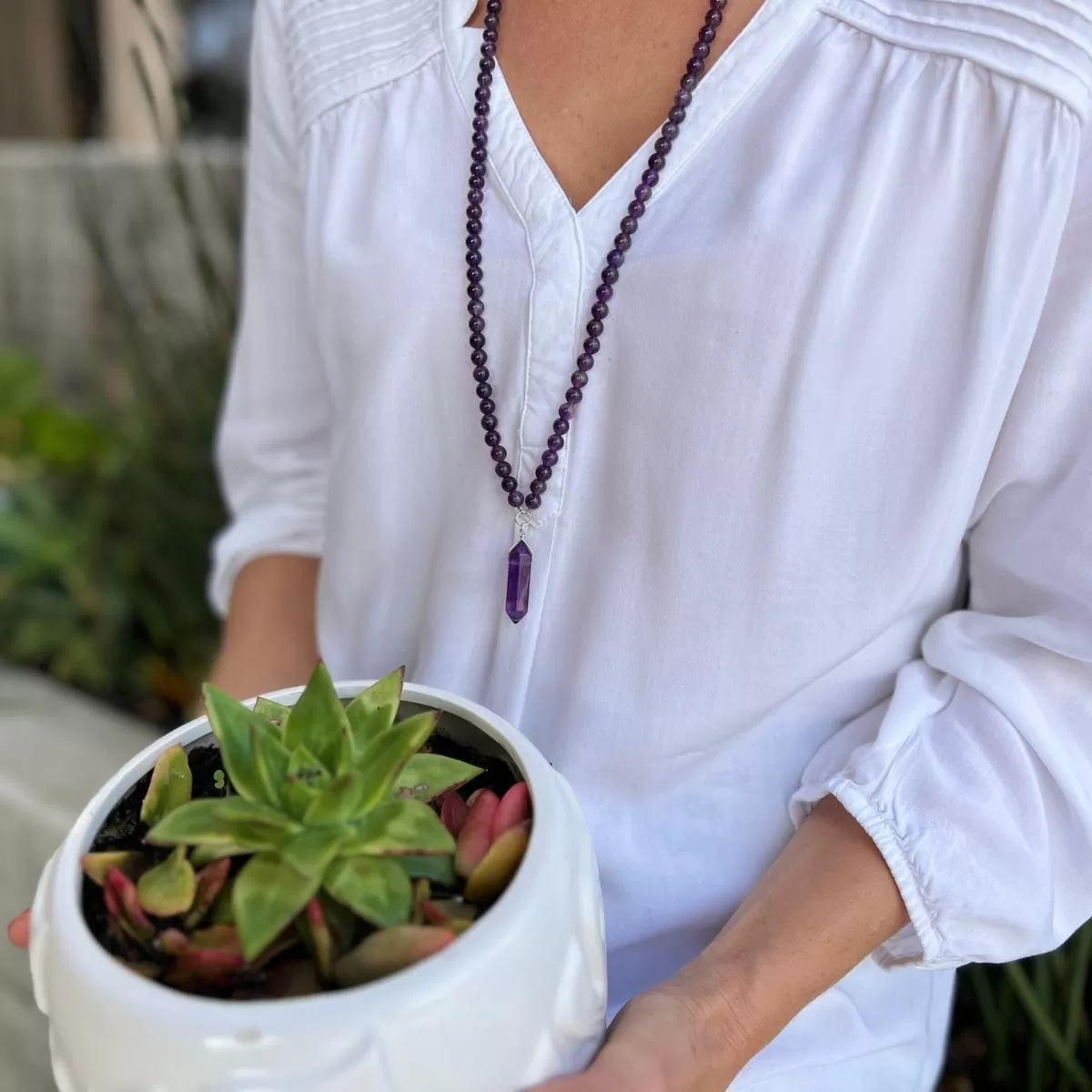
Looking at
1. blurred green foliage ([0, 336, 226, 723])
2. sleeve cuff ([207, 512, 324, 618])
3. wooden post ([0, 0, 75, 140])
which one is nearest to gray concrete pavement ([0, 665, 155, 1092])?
blurred green foliage ([0, 336, 226, 723])

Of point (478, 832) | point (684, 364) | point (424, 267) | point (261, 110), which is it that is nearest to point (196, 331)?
point (261, 110)

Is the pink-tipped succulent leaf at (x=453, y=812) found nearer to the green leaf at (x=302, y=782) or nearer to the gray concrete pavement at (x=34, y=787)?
the green leaf at (x=302, y=782)

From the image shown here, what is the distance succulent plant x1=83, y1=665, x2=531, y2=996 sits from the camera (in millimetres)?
319

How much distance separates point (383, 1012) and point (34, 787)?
94cm

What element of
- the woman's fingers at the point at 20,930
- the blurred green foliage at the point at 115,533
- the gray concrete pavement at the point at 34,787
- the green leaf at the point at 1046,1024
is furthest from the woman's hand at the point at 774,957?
the blurred green foliage at the point at 115,533

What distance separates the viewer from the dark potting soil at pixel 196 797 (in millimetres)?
332

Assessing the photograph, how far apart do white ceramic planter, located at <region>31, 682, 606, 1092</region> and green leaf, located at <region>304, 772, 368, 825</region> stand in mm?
50

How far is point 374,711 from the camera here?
0.37m

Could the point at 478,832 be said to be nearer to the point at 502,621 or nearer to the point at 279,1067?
the point at 279,1067

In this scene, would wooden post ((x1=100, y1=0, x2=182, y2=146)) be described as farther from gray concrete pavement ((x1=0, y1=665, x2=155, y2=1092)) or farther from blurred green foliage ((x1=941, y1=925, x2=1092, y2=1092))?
blurred green foliage ((x1=941, y1=925, x2=1092, y2=1092))

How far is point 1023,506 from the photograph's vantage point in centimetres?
49

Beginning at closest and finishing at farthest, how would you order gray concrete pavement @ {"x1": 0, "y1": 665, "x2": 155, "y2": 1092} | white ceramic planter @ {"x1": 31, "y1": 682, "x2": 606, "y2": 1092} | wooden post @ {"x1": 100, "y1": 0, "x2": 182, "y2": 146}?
white ceramic planter @ {"x1": 31, "y1": 682, "x2": 606, "y2": 1092}
gray concrete pavement @ {"x1": 0, "y1": 665, "x2": 155, "y2": 1092}
wooden post @ {"x1": 100, "y1": 0, "x2": 182, "y2": 146}

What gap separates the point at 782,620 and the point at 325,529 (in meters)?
0.28

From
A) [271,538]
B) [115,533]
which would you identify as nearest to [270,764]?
[271,538]
